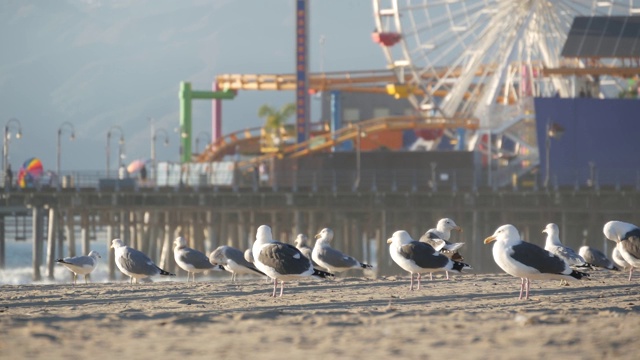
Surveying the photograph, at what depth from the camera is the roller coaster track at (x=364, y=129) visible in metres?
72.6

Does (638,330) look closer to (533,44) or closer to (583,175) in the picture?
(583,175)

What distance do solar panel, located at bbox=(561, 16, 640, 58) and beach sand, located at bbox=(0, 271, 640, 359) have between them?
46.4 meters

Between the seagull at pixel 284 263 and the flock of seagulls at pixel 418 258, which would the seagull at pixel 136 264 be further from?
the seagull at pixel 284 263

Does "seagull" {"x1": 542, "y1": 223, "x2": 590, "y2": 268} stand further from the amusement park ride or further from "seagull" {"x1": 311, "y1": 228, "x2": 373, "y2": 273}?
the amusement park ride

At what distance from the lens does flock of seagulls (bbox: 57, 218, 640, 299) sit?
64.8ft

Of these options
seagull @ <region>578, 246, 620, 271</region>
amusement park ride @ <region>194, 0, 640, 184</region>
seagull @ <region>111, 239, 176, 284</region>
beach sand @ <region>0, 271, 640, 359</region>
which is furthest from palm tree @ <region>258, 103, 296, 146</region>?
beach sand @ <region>0, 271, 640, 359</region>

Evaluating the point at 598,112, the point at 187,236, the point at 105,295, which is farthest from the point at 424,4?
the point at 105,295

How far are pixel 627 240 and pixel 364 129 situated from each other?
51125mm

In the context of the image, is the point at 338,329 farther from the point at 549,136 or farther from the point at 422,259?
the point at 549,136

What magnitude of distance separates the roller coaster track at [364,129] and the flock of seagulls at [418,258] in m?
42.5

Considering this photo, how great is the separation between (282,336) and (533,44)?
2474 inches

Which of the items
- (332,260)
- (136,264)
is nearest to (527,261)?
(332,260)

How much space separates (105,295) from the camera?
22797 mm

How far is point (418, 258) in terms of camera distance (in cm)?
2248
